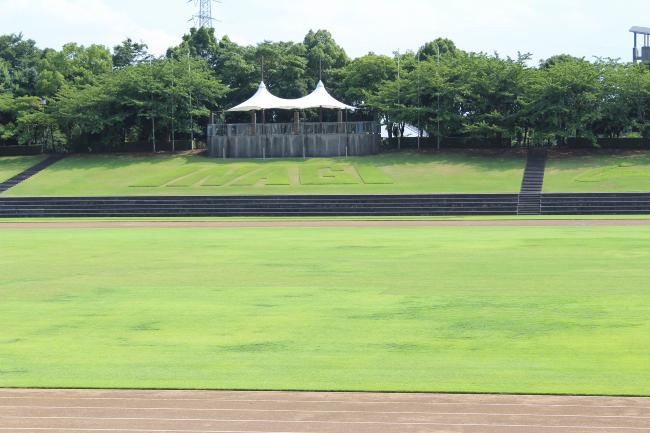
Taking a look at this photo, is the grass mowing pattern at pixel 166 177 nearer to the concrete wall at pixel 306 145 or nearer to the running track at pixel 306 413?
the concrete wall at pixel 306 145

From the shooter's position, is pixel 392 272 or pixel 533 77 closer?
pixel 392 272

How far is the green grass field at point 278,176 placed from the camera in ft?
162

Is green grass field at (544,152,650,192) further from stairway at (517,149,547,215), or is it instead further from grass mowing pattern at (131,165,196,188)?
grass mowing pattern at (131,165,196,188)

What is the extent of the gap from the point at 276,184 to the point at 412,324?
36362 millimetres

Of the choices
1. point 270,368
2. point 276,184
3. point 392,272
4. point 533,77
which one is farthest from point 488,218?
point 270,368

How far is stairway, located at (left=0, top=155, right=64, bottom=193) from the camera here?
5406 cm

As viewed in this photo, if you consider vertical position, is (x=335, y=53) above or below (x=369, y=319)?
above

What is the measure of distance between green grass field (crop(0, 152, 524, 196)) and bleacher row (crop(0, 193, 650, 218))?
4319 mm

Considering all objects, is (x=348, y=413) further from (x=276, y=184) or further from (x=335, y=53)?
(x=335, y=53)

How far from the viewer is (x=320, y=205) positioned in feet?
143

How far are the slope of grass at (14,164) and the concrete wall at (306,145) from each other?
14.3m

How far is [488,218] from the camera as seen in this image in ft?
129

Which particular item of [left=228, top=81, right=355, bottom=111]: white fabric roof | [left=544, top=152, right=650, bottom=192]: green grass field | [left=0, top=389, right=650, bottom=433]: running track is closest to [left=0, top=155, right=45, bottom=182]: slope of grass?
[left=228, top=81, right=355, bottom=111]: white fabric roof

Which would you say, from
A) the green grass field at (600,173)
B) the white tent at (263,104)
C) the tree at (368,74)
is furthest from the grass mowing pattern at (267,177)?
the green grass field at (600,173)
